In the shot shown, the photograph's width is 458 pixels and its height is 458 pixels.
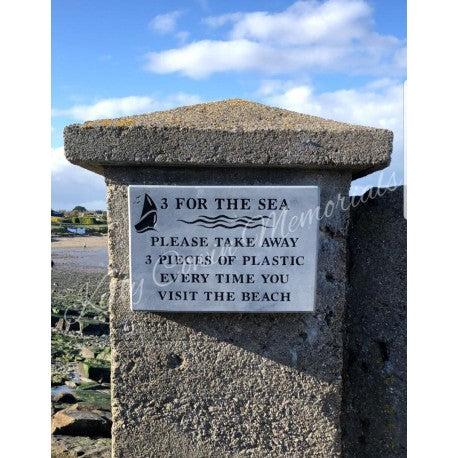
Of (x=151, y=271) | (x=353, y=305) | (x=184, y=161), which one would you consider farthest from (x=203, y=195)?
(x=353, y=305)

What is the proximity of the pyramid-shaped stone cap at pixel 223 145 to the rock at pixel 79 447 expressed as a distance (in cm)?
183

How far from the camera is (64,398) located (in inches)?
180

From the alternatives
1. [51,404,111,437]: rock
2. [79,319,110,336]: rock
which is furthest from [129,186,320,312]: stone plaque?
[79,319,110,336]: rock

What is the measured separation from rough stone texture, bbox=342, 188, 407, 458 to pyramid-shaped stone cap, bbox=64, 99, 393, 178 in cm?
53

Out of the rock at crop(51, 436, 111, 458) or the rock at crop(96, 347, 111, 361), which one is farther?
the rock at crop(96, 347, 111, 361)

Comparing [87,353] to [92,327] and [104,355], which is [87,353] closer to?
[104,355]

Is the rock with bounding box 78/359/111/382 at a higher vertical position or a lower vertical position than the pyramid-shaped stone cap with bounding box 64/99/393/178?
lower

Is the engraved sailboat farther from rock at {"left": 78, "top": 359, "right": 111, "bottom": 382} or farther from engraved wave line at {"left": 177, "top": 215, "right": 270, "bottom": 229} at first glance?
rock at {"left": 78, "top": 359, "right": 111, "bottom": 382}

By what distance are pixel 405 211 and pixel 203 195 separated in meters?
1.06

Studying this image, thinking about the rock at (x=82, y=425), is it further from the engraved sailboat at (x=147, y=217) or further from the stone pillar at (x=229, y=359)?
the engraved sailboat at (x=147, y=217)

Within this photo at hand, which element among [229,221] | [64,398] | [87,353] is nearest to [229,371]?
[229,221]

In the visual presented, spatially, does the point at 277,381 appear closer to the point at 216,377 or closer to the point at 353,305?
the point at 216,377

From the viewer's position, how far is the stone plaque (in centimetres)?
251

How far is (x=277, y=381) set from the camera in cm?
262
